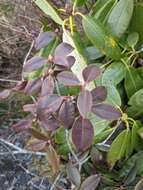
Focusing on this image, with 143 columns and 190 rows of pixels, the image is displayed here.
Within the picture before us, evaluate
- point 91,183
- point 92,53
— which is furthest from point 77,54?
point 91,183

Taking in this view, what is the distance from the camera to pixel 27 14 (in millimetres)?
2145

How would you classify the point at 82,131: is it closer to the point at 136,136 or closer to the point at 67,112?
the point at 67,112

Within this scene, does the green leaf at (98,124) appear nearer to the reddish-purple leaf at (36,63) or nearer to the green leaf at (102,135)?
the green leaf at (102,135)

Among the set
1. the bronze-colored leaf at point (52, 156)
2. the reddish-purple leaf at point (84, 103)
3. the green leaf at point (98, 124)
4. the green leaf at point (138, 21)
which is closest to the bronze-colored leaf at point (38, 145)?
the bronze-colored leaf at point (52, 156)

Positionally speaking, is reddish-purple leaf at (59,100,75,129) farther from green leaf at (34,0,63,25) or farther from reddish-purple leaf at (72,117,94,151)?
green leaf at (34,0,63,25)

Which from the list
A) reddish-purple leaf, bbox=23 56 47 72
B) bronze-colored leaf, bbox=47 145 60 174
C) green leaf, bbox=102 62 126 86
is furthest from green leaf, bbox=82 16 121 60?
bronze-colored leaf, bbox=47 145 60 174

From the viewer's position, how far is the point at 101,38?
1.06 meters

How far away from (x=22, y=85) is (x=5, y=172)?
1229 mm

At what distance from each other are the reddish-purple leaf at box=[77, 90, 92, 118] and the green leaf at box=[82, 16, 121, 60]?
0.19 m

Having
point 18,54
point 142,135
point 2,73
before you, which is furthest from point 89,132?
point 2,73

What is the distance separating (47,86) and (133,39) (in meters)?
0.25

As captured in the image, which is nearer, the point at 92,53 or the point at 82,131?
the point at 82,131

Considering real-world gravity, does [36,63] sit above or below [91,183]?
above

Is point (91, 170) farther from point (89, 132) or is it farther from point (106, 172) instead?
point (89, 132)
